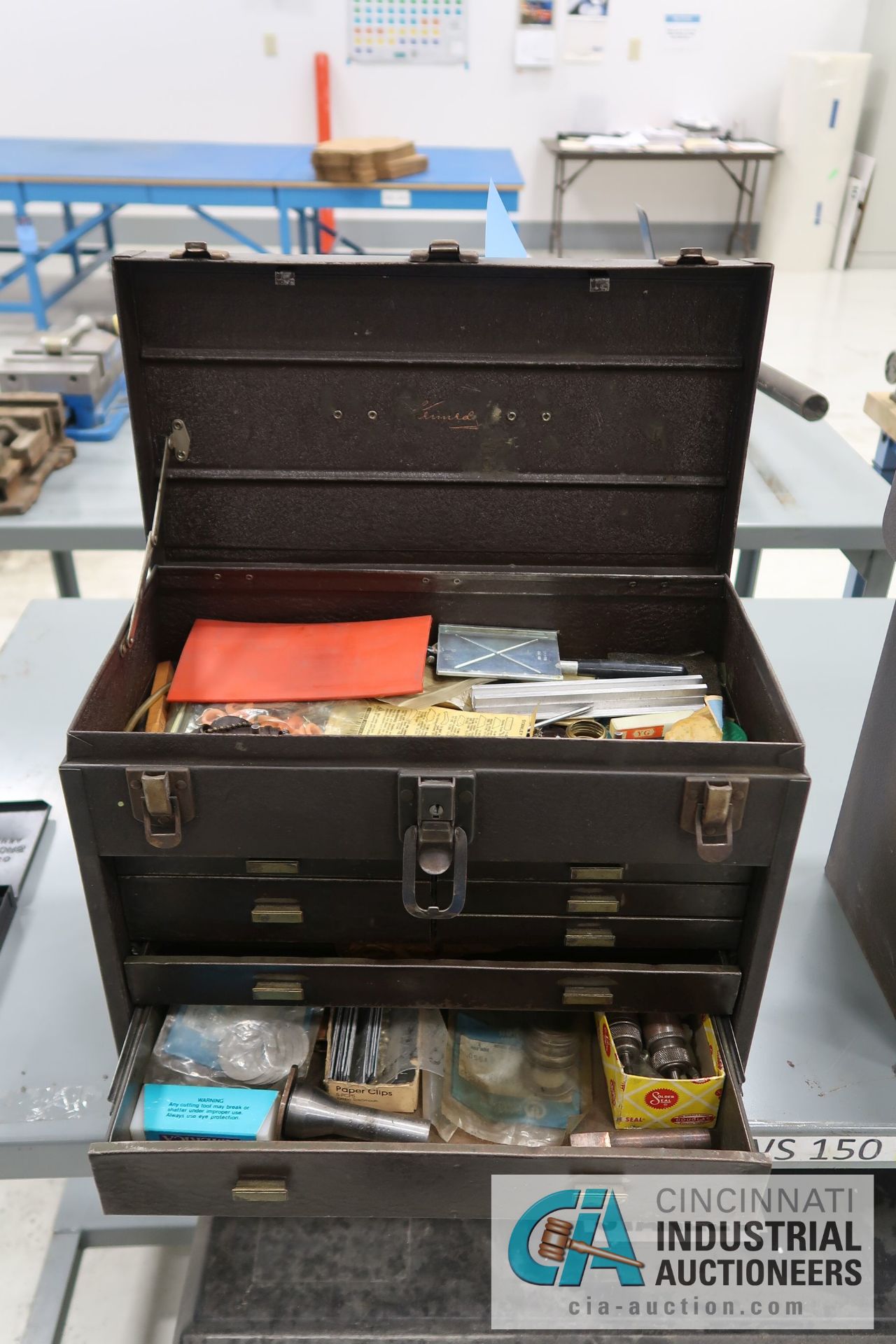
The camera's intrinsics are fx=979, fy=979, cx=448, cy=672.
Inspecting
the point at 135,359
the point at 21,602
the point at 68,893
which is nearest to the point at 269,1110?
the point at 68,893

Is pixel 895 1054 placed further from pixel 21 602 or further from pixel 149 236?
pixel 149 236

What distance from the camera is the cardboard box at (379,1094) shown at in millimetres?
927

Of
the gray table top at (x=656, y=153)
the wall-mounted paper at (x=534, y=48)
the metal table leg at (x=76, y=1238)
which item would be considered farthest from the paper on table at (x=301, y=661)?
the wall-mounted paper at (x=534, y=48)

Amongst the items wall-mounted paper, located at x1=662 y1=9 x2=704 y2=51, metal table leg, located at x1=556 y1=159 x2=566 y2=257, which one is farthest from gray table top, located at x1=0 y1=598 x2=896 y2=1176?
wall-mounted paper, located at x1=662 y1=9 x2=704 y2=51

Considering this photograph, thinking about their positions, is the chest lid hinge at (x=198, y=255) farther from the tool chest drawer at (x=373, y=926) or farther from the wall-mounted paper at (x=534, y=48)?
the wall-mounted paper at (x=534, y=48)

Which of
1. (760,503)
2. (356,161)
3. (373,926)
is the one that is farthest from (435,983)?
(356,161)

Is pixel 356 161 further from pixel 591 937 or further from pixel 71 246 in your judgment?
pixel 591 937

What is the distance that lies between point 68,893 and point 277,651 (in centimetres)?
38

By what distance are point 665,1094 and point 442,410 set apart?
2.51 feet

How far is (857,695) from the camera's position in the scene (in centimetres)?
147

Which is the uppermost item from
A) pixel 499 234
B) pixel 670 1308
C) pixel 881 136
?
pixel 499 234

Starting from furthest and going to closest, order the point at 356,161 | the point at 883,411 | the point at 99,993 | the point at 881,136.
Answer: the point at 881,136 < the point at 356,161 < the point at 883,411 < the point at 99,993

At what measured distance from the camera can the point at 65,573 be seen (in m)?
2.16

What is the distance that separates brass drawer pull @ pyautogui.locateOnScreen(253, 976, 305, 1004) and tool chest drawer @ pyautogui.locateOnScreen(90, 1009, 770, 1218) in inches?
5.4
